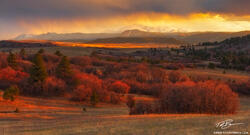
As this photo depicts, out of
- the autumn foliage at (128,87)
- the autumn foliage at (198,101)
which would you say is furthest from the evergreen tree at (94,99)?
the autumn foliage at (198,101)

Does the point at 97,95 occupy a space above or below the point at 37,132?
below

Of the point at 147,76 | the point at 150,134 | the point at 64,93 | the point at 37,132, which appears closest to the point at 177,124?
the point at 150,134

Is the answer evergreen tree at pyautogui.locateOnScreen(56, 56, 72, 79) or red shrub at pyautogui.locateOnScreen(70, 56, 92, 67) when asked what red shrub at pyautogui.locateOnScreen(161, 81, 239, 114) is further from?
red shrub at pyautogui.locateOnScreen(70, 56, 92, 67)

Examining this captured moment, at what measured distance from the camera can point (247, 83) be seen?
2108 inches

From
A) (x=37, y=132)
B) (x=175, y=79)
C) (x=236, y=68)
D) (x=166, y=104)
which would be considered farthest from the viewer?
(x=236, y=68)

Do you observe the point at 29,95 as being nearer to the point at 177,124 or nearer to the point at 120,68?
the point at 120,68

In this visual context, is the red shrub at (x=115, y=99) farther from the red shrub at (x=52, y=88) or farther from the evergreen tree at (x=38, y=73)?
the evergreen tree at (x=38, y=73)

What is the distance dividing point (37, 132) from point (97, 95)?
25090 mm

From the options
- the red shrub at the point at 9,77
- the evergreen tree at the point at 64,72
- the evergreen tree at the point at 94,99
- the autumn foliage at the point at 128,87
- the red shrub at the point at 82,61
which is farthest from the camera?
the red shrub at the point at 82,61

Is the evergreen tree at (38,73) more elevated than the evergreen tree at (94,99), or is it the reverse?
the evergreen tree at (38,73)
